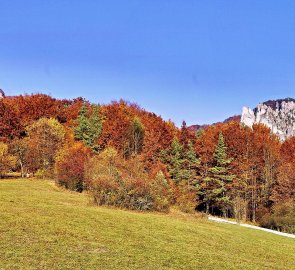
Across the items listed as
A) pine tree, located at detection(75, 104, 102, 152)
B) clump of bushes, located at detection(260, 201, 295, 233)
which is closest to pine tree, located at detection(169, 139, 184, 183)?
pine tree, located at detection(75, 104, 102, 152)

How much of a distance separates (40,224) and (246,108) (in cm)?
17561

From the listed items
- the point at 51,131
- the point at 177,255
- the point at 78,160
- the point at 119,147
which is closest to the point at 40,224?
the point at 177,255

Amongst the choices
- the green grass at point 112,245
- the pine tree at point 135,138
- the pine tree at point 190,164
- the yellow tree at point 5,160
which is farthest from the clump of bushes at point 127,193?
the pine tree at point 135,138

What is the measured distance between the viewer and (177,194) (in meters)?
40.1

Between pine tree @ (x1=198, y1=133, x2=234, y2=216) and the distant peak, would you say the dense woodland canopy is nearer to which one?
pine tree @ (x1=198, y1=133, x2=234, y2=216)

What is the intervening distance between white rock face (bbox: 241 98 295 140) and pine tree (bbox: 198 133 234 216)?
381 feet

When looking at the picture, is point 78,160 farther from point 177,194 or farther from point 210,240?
point 210,240

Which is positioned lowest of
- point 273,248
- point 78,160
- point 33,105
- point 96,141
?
point 273,248

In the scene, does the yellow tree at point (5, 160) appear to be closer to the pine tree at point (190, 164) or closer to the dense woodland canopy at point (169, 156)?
the dense woodland canopy at point (169, 156)

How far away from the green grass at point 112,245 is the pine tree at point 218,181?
34.1 meters

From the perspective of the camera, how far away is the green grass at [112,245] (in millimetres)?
9914

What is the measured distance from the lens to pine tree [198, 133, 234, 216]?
51.8 metres

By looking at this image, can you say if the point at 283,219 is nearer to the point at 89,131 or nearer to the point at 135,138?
the point at 135,138

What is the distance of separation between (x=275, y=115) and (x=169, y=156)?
131558 mm
